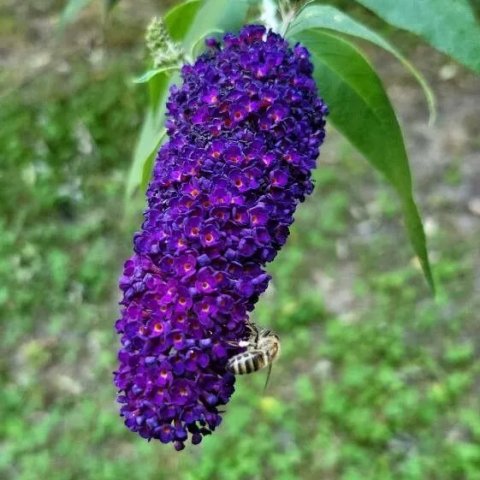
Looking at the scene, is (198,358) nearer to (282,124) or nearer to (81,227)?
(282,124)

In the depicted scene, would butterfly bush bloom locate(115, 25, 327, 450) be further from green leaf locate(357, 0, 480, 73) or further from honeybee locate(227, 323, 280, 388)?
green leaf locate(357, 0, 480, 73)

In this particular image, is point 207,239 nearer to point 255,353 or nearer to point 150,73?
point 255,353

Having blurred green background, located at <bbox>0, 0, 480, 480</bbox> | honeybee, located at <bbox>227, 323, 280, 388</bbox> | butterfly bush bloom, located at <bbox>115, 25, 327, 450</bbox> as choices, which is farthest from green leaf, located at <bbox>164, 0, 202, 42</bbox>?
blurred green background, located at <bbox>0, 0, 480, 480</bbox>

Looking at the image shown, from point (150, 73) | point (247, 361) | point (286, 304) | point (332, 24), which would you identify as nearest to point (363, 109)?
point (332, 24)

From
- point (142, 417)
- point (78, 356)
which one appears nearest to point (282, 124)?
point (142, 417)

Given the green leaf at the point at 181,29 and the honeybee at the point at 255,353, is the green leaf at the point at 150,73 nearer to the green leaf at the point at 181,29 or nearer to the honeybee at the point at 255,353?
the green leaf at the point at 181,29

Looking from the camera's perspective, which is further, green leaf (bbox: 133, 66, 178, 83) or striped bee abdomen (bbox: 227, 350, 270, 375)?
green leaf (bbox: 133, 66, 178, 83)
